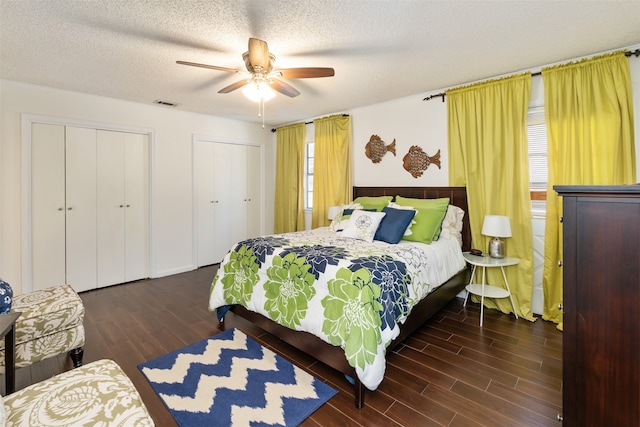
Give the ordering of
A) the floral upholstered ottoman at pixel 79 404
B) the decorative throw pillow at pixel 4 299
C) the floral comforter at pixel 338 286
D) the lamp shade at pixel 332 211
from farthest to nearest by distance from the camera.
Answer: the lamp shade at pixel 332 211 < the floral comforter at pixel 338 286 < the decorative throw pillow at pixel 4 299 < the floral upholstered ottoman at pixel 79 404

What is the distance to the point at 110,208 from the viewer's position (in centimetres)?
394

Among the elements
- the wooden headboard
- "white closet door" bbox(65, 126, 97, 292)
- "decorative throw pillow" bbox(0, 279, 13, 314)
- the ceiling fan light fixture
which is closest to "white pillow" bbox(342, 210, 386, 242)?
the wooden headboard

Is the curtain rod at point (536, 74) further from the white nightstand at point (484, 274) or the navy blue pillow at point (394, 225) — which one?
the white nightstand at point (484, 274)

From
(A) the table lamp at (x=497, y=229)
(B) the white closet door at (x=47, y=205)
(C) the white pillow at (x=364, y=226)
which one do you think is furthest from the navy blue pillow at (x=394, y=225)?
(B) the white closet door at (x=47, y=205)

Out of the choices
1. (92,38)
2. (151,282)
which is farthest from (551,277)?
(151,282)

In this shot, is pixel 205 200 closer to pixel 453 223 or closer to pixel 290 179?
pixel 290 179

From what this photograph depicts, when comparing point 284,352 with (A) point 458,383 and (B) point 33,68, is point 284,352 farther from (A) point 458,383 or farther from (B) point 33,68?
(B) point 33,68

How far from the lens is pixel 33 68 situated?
2.87m

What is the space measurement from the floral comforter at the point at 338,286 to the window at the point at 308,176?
233cm

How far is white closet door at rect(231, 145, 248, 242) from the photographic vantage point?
5.21 meters

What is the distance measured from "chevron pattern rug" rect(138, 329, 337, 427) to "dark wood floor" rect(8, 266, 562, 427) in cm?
8

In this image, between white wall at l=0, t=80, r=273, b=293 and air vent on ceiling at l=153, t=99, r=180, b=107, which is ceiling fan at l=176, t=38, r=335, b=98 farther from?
white wall at l=0, t=80, r=273, b=293

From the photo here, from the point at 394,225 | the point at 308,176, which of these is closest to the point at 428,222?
the point at 394,225

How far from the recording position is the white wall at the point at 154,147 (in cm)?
323
